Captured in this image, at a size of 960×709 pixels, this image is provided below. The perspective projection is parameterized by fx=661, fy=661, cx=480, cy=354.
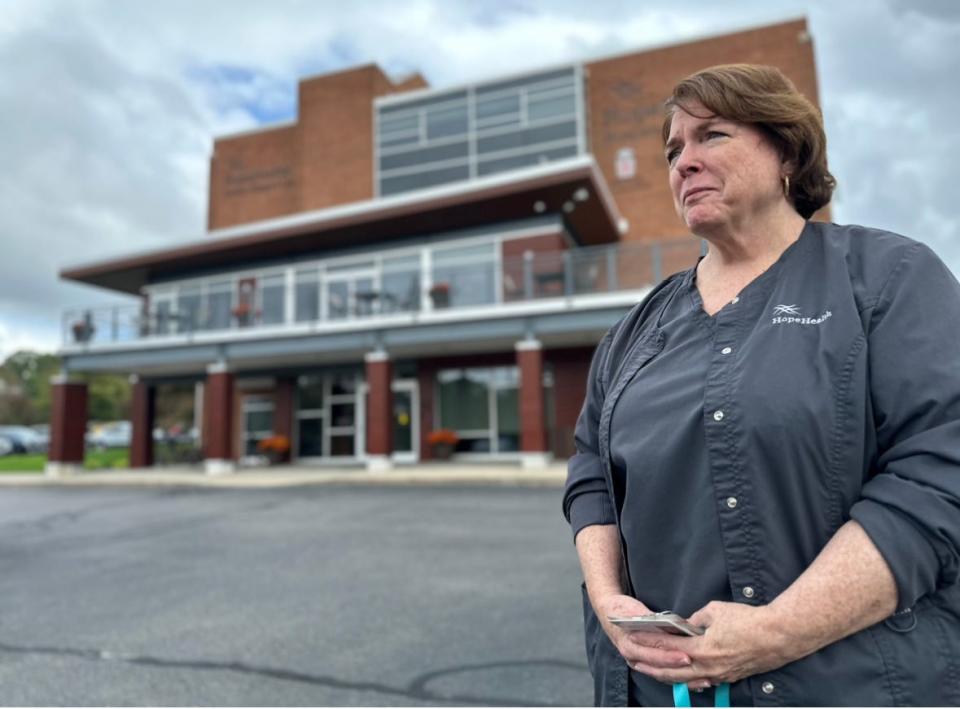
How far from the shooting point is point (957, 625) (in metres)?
1.13

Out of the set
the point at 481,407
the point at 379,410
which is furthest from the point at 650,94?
the point at 379,410

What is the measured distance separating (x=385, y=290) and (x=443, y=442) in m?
4.48

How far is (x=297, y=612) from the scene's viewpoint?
4.50 meters

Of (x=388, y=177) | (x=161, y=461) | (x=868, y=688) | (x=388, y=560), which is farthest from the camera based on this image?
(x=388, y=177)

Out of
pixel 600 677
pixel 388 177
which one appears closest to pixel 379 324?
pixel 388 177

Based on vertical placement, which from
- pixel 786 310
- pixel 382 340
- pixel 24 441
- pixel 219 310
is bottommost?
pixel 24 441

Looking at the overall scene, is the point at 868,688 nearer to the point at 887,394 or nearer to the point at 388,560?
the point at 887,394

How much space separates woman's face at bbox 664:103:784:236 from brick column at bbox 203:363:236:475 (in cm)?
1836

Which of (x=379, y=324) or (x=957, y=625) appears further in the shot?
(x=379, y=324)

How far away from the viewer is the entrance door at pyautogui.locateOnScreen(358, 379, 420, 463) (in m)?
19.2

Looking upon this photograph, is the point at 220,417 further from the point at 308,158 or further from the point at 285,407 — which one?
the point at 308,158

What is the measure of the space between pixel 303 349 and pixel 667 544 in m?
17.3

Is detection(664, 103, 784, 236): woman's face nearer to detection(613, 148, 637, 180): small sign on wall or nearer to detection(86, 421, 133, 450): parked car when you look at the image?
detection(613, 148, 637, 180): small sign on wall

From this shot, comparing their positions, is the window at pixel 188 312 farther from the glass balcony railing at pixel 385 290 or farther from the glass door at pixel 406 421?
the glass door at pixel 406 421
